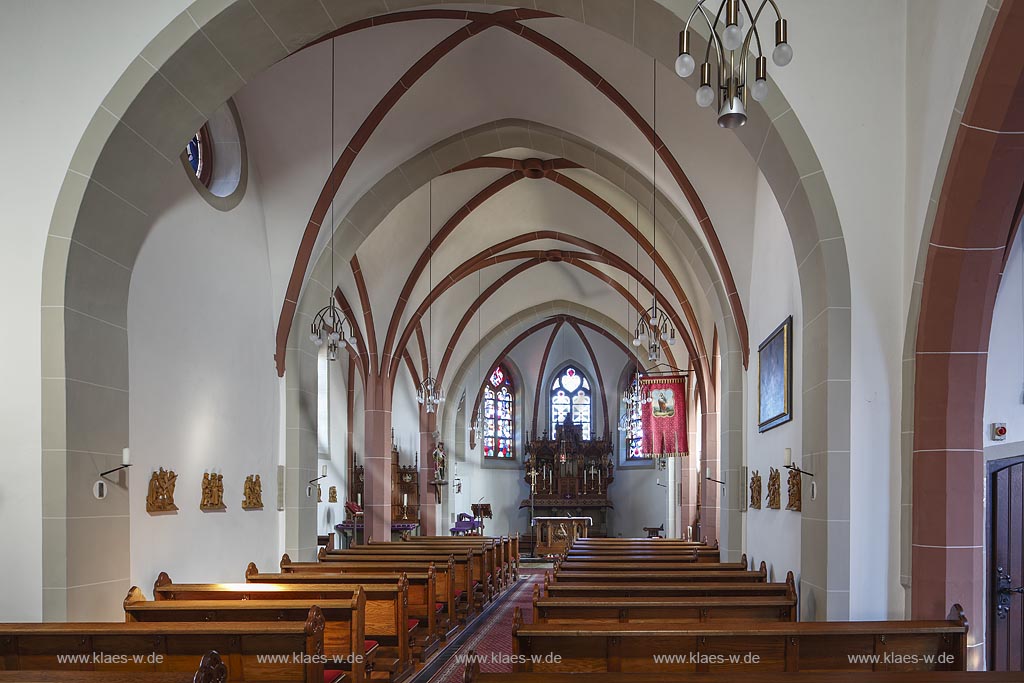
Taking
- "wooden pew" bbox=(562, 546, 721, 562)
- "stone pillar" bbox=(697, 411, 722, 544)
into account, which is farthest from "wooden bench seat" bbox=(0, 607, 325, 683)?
"stone pillar" bbox=(697, 411, 722, 544)

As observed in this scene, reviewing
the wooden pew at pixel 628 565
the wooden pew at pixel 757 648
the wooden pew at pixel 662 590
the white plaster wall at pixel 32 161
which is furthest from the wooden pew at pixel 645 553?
the white plaster wall at pixel 32 161

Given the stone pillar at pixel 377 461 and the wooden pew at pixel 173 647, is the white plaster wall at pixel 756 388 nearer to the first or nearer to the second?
the wooden pew at pixel 173 647

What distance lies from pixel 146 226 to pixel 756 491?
7495 mm

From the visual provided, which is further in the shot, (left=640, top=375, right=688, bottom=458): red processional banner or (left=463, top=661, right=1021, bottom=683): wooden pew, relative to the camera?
(left=640, top=375, right=688, bottom=458): red processional banner

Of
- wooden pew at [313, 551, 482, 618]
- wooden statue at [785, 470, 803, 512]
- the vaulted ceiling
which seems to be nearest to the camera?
wooden statue at [785, 470, 803, 512]

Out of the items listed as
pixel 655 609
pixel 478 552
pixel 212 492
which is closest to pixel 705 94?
pixel 655 609

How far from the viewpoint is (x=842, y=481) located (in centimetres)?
628

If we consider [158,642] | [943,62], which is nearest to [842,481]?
[943,62]

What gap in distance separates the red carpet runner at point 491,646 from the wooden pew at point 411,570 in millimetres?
363

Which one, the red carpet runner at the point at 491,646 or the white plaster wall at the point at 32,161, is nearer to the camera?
the white plaster wall at the point at 32,161

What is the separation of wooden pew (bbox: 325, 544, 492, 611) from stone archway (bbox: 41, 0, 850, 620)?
181 inches

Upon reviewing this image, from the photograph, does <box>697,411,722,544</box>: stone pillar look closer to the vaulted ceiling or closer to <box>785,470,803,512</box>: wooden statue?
the vaulted ceiling

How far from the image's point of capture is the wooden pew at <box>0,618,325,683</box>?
5328mm

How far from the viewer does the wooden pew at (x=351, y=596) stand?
7.43 meters
